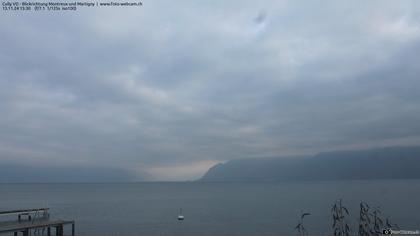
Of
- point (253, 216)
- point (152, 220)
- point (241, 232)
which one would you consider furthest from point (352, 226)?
point (152, 220)

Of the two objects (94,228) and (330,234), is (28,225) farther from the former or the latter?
(330,234)

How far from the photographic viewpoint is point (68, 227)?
83.1m

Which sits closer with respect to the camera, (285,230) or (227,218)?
(285,230)

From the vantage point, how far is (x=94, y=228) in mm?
84812

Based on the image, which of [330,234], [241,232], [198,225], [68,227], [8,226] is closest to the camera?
[8,226]

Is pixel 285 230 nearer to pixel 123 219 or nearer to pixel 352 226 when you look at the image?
pixel 352 226

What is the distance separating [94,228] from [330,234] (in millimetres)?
42801

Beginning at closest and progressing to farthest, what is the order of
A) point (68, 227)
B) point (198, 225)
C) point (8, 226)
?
point (8, 226), point (68, 227), point (198, 225)

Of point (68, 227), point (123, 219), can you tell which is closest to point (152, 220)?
point (123, 219)

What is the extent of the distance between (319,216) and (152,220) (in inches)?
1463

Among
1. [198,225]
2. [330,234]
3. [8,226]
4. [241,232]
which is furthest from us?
[198,225]

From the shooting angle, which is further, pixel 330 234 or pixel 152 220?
pixel 152 220

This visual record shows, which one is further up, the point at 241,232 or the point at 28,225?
the point at 28,225

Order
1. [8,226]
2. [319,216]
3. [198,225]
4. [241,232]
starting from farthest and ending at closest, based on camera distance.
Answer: [319,216]
[198,225]
[241,232]
[8,226]
